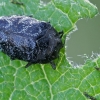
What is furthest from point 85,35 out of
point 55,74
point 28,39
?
point 28,39

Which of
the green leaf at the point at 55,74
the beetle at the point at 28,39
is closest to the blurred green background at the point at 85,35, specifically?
the green leaf at the point at 55,74

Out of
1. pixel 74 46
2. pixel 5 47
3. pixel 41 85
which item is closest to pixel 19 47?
pixel 5 47

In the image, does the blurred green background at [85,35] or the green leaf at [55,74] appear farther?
the blurred green background at [85,35]

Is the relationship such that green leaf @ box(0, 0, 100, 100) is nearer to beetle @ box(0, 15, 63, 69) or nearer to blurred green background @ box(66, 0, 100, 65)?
beetle @ box(0, 15, 63, 69)

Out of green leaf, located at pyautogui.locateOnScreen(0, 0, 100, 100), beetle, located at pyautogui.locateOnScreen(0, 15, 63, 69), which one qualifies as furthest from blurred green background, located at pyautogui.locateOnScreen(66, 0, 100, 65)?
beetle, located at pyautogui.locateOnScreen(0, 15, 63, 69)

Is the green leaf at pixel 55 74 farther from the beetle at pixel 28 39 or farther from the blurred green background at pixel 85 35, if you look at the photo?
the blurred green background at pixel 85 35

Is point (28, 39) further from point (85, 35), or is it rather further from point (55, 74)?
point (85, 35)
